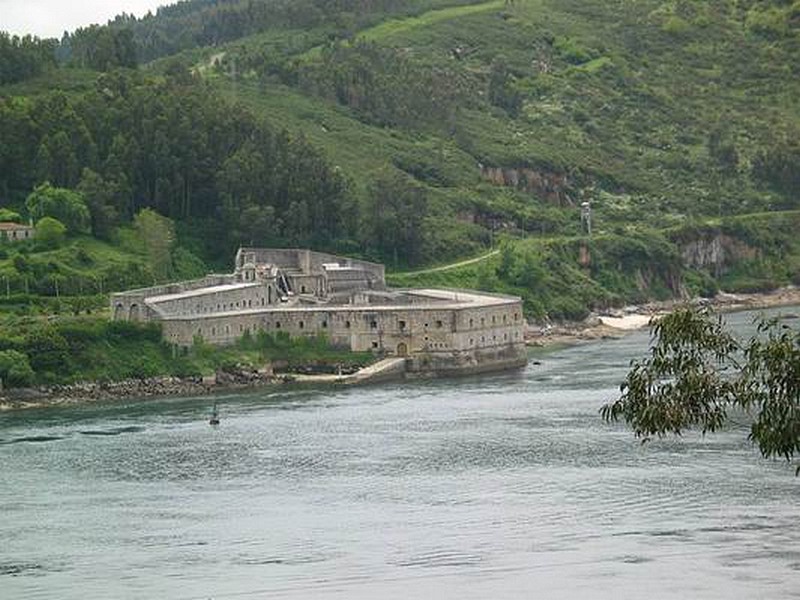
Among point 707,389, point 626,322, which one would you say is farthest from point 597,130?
point 707,389

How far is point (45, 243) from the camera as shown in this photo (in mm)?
115188

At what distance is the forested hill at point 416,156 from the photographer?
12581cm

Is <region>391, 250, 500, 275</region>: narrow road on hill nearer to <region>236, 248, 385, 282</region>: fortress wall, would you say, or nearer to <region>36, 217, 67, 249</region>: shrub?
<region>236, 248, 385, 282</region>: fortress wall

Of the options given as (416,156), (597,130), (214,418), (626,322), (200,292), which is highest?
(597,130)

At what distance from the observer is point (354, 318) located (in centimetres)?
10950

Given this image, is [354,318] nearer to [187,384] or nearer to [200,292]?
[200,292]

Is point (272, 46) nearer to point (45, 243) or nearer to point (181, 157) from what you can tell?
point (181, 157)

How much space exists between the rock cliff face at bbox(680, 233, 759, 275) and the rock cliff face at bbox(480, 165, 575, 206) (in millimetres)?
12543

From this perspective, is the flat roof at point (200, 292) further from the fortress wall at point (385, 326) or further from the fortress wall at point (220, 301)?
the fortress wall at point (385, 326)

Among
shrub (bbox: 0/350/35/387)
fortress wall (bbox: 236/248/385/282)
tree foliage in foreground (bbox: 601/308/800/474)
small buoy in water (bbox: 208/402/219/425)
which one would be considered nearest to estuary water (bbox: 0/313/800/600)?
small buoy in water (bbox: 208/402/219/425)

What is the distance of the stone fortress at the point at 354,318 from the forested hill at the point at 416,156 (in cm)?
946

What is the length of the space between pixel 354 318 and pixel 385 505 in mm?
41491

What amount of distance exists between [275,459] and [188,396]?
21.5 m

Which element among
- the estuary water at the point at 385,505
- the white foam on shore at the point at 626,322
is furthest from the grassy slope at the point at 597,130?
the estuary water at the point at 385,505
